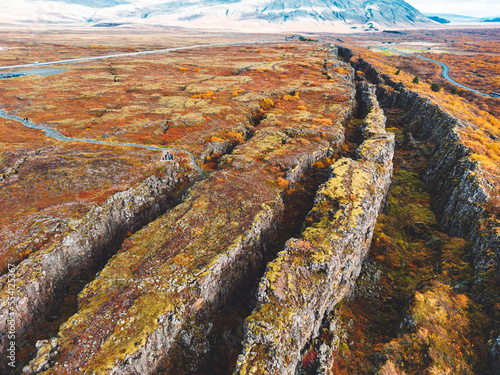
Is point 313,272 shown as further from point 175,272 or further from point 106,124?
point 106,124

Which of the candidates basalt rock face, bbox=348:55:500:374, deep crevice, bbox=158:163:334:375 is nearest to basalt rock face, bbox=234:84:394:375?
deep crevice, bbox=158:163:334:375

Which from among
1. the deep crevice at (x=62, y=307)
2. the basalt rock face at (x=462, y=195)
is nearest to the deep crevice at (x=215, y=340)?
the deep crevice at (x=62, y=307)

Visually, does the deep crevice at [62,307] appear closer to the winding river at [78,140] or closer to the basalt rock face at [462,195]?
the winding river at [78,140]

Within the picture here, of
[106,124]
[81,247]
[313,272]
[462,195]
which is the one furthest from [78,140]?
[462,195]

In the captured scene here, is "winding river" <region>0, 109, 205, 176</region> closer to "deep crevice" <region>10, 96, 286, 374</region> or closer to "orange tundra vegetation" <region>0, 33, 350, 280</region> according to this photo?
"orange tundra vegetation" <region>0, 33, 350, 280</region>

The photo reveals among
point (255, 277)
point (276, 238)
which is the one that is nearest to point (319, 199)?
point (276, 238)

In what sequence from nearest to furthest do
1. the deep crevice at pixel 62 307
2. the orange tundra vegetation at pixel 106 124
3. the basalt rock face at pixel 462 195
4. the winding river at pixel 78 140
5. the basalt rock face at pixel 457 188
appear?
the deep crevice at pixel 62 307, the basalt rock face at pixel 462 195, the basalt rock face at pixel 457 188, the orange tundra vegetation at pixel 106 124, the winding river at pixel 78 140
